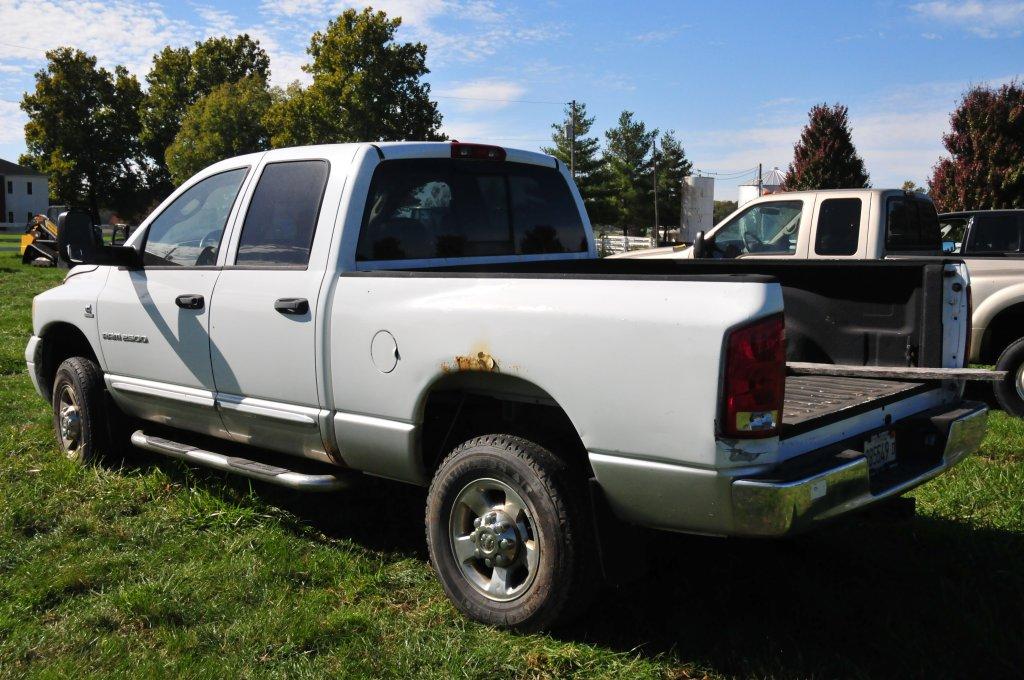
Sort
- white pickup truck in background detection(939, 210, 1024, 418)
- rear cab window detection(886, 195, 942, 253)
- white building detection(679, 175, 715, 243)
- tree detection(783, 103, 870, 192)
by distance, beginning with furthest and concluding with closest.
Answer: white building detection(679, 175, 715, 243)
tree detection(783, 103, 870, 192)
rear cab window detection(886, 195, 942, 253)
white pickup truck in background detection(939, 210, 1024, 418)

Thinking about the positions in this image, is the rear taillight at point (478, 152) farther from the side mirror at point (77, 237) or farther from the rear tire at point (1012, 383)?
the rear tire at point (1012, 383)

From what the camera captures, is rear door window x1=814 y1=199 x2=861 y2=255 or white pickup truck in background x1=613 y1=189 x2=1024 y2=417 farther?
rear door window x1=814 y1=199 x2=861 y2=255

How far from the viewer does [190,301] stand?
465 centimetres

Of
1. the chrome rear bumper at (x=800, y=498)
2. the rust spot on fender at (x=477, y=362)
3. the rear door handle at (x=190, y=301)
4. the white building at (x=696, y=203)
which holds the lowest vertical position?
the chrome rear bumper at (x=800, y=498)

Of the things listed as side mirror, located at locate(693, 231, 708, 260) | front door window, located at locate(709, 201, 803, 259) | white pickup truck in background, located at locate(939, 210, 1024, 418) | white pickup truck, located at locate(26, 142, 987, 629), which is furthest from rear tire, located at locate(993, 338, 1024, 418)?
white pickup truck, located at locate(26, 142, 987, 629)

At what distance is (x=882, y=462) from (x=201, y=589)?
9.23ft

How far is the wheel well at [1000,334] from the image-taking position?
7.68 m

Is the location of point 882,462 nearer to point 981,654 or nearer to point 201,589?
point 981,654

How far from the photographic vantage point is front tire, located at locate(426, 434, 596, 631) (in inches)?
129

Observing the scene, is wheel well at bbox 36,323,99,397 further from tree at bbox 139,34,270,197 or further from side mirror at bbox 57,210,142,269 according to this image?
tree at bbox 139,34,270,197

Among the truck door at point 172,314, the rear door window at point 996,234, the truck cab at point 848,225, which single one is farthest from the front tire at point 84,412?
the rear door window at point 996,234

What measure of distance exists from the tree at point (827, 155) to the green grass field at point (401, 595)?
962 inches

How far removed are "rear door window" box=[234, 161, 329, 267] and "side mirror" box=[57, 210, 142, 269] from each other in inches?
34.2

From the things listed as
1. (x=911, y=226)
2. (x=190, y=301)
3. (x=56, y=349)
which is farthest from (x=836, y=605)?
(x=911, y=226)
